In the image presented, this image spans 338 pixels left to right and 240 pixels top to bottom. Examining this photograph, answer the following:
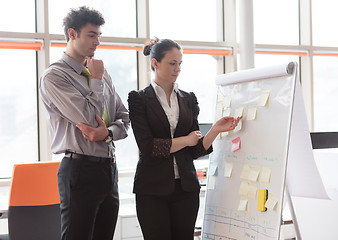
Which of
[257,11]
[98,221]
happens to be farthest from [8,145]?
[257,11]

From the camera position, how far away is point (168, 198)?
2.44m

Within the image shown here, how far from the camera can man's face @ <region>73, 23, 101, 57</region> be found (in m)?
2.46

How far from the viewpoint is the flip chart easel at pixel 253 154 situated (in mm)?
2398

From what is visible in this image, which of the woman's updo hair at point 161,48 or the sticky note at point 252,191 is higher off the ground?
the woman's updo hair at point 161,48

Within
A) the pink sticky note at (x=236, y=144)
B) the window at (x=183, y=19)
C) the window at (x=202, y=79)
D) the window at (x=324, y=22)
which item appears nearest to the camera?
the pink sticky note at (x=236, y=144)

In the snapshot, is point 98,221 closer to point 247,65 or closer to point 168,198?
point 168,198

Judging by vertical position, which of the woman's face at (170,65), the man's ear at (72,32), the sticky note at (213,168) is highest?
the man's ear at (72,32)

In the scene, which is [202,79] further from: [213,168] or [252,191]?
[252,191]

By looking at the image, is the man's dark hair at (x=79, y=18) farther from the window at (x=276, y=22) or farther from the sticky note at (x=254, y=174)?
the window at (x=276, y=22)

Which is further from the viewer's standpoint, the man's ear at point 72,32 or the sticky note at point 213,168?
the sticky note at point 213,168

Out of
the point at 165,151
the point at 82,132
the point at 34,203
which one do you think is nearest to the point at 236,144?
the point at 165,151

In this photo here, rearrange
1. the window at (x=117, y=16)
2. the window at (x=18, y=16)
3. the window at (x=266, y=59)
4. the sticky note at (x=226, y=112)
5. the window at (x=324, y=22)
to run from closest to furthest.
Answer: the sticky note at (x=226, y=112) → the window at (x=18, y=16) → the window at (x=117, y=16) → the window at (x=266, y=59) → the window at (x=324, y=22)

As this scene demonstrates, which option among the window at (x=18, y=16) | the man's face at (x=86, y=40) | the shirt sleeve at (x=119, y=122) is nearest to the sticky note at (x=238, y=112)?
the shirt sleeve at (x=119, y=122)

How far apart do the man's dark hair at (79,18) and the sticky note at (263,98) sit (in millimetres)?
1009
